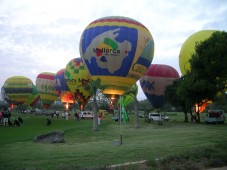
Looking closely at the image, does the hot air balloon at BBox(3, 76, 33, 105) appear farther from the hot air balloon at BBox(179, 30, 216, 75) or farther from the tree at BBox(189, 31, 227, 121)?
the tree at BBox(189, 31, 227, 121)

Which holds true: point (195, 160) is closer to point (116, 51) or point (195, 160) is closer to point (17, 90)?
point (116, 51)

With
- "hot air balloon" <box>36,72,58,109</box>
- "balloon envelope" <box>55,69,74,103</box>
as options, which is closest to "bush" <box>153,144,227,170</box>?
"balloon envelope" <box>55,69,74,103</box>

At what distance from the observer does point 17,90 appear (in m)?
71.3

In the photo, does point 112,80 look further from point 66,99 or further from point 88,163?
point 66,99

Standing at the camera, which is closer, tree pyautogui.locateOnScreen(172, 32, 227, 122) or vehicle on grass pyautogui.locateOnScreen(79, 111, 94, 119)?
tree pyautogui.locateOnScreen(172, 32, 227, 122)

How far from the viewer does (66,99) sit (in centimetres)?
6706

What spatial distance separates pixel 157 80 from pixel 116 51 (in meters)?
25.7

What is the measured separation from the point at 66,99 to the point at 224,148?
55.0 meters

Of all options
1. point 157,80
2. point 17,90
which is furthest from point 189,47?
point 17,90

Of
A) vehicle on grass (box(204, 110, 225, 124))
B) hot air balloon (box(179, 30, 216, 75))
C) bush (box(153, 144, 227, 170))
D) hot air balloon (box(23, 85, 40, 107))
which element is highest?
hot air balloon (box(179, 30, 216, 75))

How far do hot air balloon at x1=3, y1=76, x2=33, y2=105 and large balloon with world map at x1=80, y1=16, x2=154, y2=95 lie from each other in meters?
36.3

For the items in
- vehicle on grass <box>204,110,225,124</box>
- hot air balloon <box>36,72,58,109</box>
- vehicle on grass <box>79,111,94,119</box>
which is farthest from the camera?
hot air balloon <box>36,72,58,109</box>

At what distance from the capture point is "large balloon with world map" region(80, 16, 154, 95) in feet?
122

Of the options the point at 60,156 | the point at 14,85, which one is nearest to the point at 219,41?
the point at 60,156
